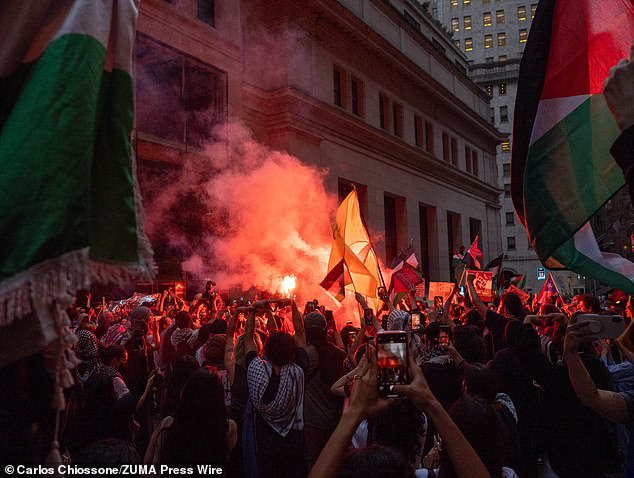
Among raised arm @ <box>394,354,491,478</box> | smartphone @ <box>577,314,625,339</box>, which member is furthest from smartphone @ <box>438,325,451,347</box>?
raised arm @ <box>394,354,491,478</box>

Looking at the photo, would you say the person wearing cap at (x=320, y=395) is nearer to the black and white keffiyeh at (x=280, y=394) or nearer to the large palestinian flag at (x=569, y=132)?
the black and white keffiyeh at (x=280, y=394)

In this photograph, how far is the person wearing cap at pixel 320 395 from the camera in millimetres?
5129

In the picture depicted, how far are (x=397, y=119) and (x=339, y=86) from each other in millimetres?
5529

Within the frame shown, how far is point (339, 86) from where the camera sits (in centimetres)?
2448

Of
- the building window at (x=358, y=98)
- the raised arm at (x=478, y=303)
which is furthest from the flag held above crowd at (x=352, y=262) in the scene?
the building window at (x=358, y=98)

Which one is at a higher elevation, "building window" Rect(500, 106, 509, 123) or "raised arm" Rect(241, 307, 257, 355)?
"building window" Rect(500, 106, 509, 123)

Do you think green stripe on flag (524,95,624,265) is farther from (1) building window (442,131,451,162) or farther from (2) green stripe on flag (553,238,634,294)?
(1) building window (442,131,451,162)

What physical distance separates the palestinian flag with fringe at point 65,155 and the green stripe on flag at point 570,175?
2770mm

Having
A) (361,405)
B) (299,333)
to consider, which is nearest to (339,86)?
(299,333)

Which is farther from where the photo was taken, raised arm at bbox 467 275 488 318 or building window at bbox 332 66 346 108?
building window at bbox 332 66 346 108

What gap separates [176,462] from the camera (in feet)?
9.95

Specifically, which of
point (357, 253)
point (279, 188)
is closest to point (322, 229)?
point (279, 188)

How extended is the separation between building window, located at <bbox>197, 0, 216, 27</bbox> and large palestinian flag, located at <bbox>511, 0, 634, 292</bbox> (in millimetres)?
15587

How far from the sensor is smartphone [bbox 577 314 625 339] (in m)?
2.83
